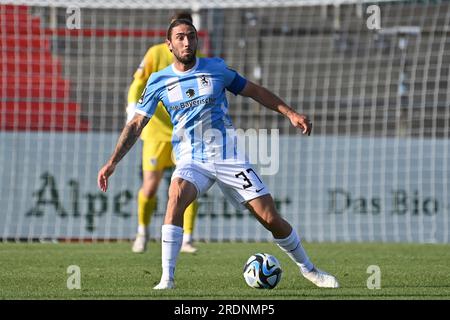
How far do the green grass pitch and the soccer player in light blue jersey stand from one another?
0.53m

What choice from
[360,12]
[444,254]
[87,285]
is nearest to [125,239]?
[444,254]

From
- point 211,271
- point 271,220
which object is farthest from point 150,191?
point 271,220

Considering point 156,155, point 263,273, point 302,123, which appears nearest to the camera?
point 302,123

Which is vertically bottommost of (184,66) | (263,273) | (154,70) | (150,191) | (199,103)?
(263,273)

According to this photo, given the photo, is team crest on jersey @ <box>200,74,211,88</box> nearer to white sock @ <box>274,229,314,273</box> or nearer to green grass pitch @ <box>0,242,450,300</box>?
white sock @ <box>274,229,314,273</box>

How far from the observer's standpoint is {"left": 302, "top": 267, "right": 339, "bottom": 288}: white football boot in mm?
6941

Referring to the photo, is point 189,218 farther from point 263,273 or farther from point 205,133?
point 263,273

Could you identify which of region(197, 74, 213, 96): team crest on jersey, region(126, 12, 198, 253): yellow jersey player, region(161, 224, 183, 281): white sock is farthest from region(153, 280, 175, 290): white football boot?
region(126, 12, 198, 253): yellow jersey player

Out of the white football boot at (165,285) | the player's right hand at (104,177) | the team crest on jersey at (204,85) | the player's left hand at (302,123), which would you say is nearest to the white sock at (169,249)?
the white football boot at (165,285)

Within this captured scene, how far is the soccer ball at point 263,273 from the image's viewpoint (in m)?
6.85

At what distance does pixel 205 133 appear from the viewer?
702cm

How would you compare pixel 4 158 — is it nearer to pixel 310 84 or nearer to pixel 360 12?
pixel 310 84

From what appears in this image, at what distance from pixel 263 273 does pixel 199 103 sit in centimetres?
129

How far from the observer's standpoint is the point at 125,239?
1261cm
